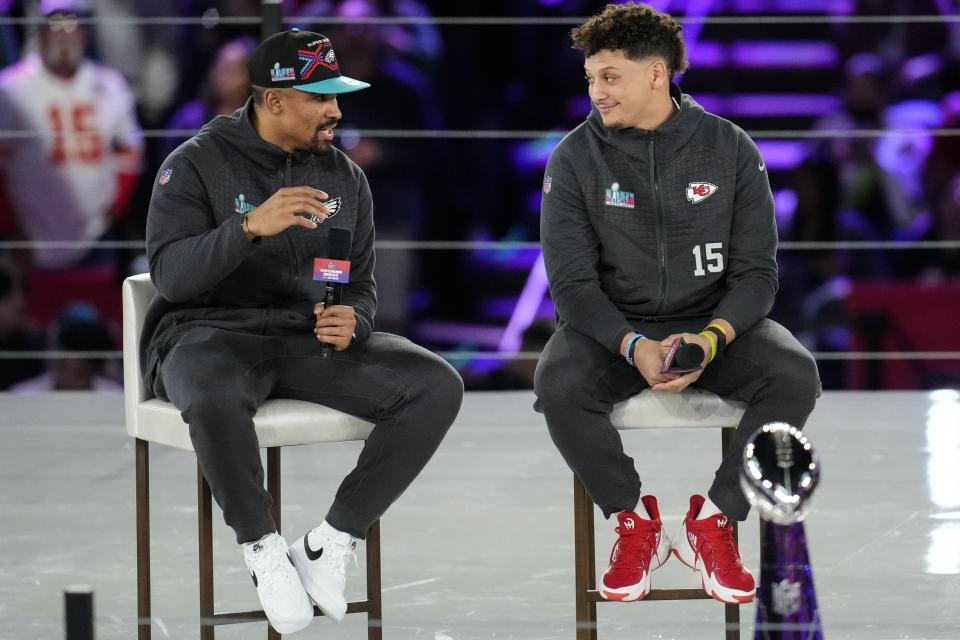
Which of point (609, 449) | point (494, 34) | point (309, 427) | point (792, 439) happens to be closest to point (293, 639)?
point (309, 427)

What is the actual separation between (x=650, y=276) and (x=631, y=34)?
1.30 ft

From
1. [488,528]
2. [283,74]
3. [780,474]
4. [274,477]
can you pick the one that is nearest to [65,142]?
[488,528]

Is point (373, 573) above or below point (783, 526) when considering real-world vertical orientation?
below

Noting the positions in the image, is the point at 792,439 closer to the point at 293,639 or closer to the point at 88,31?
the point at 293,639

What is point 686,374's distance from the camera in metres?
2.13

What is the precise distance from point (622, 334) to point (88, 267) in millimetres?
2706

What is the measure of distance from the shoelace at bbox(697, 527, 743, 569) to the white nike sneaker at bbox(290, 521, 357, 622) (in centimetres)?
51

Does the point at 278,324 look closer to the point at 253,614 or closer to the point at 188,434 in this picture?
the point at 188,434

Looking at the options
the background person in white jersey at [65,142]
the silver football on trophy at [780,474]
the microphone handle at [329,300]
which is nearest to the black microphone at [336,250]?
the microphone handle at [329,300]

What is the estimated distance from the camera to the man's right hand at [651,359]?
6.96ft

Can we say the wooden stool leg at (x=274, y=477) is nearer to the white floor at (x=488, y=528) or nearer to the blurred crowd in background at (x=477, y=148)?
the white floor at (x=488, y=528)

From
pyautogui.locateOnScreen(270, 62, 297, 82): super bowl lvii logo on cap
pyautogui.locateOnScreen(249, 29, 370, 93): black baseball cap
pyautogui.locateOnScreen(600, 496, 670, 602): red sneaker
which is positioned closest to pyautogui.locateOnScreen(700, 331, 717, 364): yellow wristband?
pyautogui.locateOnScreen(600, 496, 670, 602): red sneaker

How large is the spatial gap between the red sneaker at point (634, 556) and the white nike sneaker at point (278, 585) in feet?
1.44

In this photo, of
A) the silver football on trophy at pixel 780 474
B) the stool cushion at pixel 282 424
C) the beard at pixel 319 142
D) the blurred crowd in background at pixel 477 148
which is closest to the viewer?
the silver football on trophy at pixel 780 474
